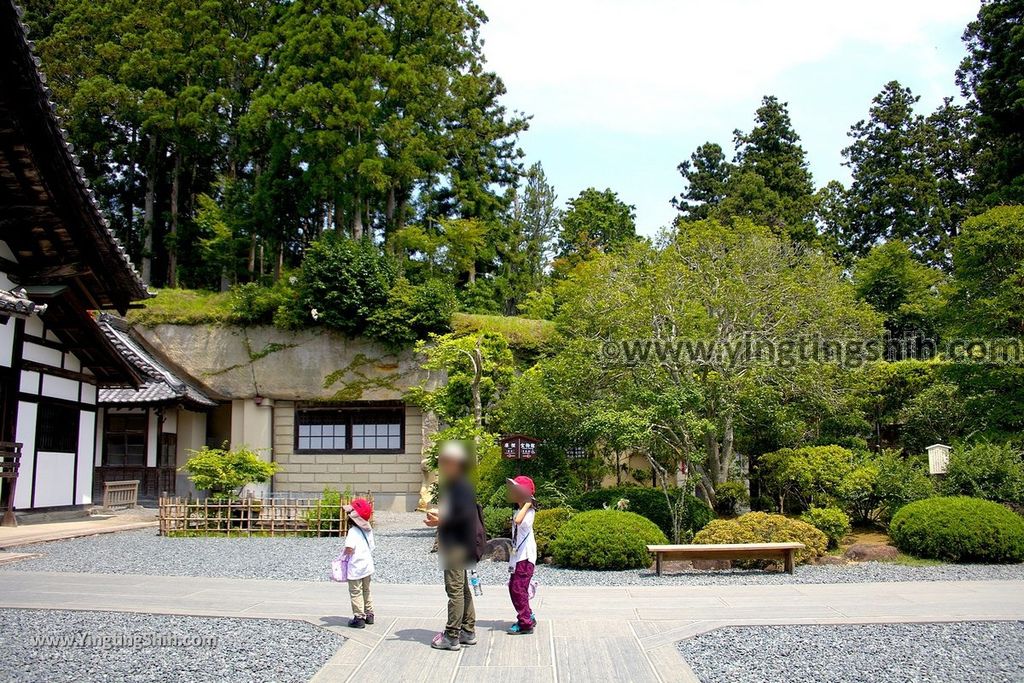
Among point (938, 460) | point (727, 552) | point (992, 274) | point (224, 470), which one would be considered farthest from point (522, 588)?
point (992, 274)

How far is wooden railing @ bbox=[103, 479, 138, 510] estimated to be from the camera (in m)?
19.7

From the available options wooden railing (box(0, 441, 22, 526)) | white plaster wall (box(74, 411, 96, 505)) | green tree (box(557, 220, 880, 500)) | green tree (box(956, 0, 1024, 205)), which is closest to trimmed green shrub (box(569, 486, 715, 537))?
green tree (box(557, 220, 880, 500))

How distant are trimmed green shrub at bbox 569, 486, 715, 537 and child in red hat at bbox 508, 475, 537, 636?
7.46 meters

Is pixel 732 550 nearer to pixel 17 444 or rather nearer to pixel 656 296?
pixel 656 296

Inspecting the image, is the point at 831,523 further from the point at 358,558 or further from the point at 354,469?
the point at 354,469

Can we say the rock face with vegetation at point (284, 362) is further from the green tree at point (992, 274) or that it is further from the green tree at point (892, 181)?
the green tree at point (892, 181)

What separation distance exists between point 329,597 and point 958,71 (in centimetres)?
3602

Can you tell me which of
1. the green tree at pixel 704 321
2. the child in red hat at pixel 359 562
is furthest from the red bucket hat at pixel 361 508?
the green tree at pixel 704 321

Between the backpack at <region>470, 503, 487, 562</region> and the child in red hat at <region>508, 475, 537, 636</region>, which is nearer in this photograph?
the backpack at <region>470, 503, 487, 562</region>

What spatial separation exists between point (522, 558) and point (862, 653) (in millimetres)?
3055

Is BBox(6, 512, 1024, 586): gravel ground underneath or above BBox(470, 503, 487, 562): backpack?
underneath

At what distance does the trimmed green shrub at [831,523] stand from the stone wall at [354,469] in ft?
44.0

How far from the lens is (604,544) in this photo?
1188 centimetres

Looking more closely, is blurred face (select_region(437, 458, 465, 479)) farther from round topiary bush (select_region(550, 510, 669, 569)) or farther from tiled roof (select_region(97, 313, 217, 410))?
tiled roof (select_region(97, 313, 217, 410))
